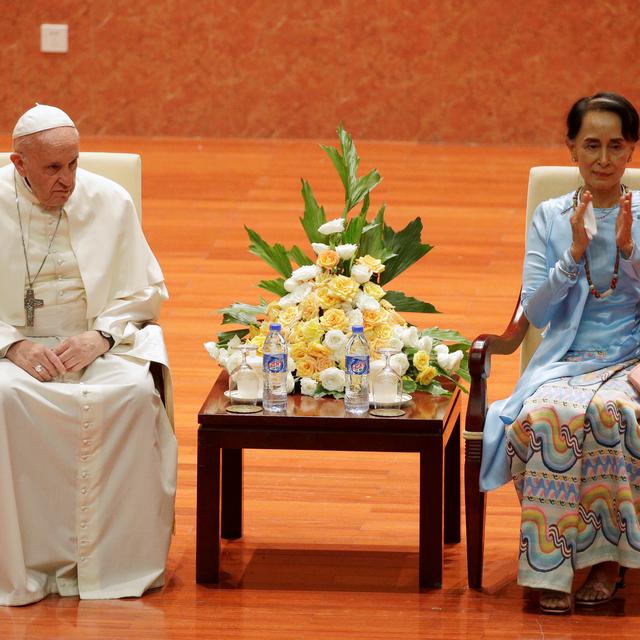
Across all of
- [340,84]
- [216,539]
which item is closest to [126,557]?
[216,539]

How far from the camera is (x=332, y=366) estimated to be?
3898 mm

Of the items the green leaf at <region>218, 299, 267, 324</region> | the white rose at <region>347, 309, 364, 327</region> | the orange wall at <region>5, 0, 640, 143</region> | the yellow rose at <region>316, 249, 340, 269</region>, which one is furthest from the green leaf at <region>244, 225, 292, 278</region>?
the orange wall at <region>5, 0, 640, 143</region>

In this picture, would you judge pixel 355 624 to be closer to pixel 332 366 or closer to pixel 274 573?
pixel 274 573

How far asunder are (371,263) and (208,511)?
2.60 ft

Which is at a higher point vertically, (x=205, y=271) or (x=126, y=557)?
(x=205, y=271)

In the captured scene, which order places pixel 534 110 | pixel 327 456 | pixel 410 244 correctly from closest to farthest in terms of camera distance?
pixel 410 244 < pixel 327 456 < pixel 534 110

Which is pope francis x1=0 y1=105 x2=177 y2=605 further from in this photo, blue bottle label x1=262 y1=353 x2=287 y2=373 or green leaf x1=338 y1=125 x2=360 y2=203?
green leaf x1=338 y1=125 x2=360 y2=203

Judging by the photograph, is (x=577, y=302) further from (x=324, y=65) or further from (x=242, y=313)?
(x=324, y=65)

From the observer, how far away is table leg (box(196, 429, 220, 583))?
3.70 meters

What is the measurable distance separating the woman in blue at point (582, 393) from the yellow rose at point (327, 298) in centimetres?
50

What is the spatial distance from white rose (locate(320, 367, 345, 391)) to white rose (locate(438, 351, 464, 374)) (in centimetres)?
31

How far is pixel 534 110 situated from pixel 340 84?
4.49ft

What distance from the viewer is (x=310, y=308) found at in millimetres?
3975

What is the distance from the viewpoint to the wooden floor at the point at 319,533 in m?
3.61
